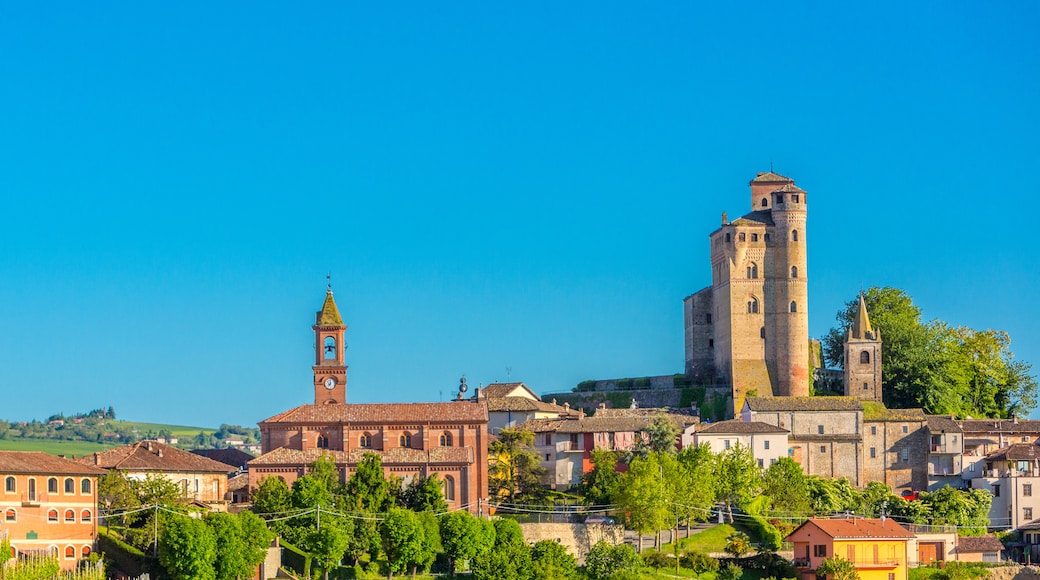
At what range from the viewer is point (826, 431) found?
94.1m

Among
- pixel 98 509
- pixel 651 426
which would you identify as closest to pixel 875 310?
pixel 651 426

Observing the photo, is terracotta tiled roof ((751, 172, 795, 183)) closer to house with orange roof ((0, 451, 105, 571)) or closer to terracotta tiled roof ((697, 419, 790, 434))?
terracotta tiled roof ((697, 419, 790, 434))

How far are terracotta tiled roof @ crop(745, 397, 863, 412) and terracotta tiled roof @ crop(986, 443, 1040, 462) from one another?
7709 mm

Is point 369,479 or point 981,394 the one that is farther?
point 981,394

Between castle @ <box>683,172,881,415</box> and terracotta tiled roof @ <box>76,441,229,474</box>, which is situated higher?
castle @ <box>683,172,881,415</box>

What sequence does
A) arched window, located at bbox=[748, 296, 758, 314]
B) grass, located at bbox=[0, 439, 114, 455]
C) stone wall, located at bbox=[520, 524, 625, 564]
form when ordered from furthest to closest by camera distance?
grass, located at bbox=[0, 439, 114, 455], arched window, located at bbox=[748, 296, 758, 314], stone wall, located at bbox=[520, 524, 625, 564]

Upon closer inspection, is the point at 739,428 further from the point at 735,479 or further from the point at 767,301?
the point at 767,301

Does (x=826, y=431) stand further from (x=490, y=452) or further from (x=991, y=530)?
(x=490, y=452)

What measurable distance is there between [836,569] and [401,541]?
19.5 meters

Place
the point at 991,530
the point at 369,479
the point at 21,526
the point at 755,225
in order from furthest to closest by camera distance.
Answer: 1. the point at 755,225
2. the point at 991,530
3. the point at 369,479
4. the point at 21,526

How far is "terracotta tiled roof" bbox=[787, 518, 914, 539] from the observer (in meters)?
79.1

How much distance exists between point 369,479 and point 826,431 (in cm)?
2757

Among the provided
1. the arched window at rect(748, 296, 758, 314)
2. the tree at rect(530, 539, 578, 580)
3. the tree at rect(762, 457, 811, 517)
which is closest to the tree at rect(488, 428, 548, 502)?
the tree at rect(530, 539, 578, 580)

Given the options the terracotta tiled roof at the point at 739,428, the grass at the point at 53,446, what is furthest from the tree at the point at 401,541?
the grass at the point at 53,446
